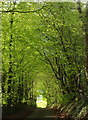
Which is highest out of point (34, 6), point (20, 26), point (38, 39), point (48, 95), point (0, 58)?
point (34, 6)

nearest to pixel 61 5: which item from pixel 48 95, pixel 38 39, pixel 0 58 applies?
pixel 38 39

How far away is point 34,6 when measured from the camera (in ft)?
45.5

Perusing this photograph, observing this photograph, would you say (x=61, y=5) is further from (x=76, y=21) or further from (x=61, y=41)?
(x=61, y=41)

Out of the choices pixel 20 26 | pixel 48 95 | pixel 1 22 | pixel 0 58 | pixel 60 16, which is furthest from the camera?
pixel 48 95

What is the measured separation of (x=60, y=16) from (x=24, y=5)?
2.89 meters

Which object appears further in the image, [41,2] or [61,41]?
[61,41]

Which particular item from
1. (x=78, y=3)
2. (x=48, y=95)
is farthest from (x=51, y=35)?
(x=48, y=95)

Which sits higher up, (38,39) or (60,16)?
(60,16)

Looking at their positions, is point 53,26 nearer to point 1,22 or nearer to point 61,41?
point 61,41

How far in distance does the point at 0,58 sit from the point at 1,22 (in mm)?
3794

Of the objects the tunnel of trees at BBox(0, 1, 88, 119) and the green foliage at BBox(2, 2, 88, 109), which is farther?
the green foliage at BBox(2, 2, 88, 109)

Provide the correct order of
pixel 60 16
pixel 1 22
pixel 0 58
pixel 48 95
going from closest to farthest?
pixel 60 16, pixel 1 22, pixel 0 58, pixel 48 95

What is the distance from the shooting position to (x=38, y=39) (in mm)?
16047

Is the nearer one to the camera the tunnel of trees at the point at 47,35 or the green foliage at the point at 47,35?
the tunnel of trees at the point at 47,35
